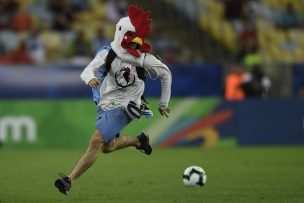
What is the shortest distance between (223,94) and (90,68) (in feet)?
42.2

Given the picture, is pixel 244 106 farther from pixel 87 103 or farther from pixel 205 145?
pixel 87 103

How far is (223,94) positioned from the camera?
2405 centimetres

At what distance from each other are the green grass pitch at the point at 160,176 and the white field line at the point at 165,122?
0.65m

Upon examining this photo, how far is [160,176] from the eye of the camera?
1466 cm

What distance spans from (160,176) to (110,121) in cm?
319

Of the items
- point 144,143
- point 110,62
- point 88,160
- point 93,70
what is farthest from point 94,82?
point 144,143

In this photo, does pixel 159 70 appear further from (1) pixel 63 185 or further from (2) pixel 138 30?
(1) pixel 63 185

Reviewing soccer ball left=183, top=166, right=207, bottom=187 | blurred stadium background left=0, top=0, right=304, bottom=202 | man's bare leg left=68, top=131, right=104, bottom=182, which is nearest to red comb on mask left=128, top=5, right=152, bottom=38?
man's bare leg left=68, top=131, right=104, bottom=182

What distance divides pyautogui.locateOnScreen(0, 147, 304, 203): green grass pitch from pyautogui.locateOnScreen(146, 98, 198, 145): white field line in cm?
65

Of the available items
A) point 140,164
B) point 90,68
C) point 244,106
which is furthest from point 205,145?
point 90,68

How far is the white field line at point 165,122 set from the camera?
21.6m

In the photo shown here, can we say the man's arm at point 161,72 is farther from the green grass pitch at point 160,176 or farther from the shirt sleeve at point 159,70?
the green grass pitch at point 160,176

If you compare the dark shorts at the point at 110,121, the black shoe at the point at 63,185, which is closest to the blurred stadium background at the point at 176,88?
the dark shorts at the point at 110,121

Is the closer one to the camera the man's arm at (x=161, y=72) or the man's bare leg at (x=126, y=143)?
the man's arm at (x=161, y=72)
